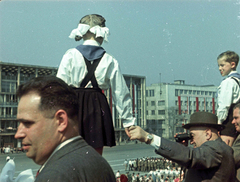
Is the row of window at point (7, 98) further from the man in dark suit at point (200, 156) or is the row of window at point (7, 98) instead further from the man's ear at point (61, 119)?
the man's ear at point (61, 119)

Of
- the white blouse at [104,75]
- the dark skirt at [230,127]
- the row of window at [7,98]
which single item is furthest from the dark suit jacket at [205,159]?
the row of window at [7,98]

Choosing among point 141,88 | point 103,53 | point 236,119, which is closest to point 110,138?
point 103,53

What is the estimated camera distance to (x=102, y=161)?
50.8 inches

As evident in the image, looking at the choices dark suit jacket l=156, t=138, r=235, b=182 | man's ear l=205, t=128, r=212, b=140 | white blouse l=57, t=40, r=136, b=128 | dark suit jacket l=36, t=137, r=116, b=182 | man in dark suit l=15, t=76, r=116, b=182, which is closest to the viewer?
dark suit jacket l=36, t=137, r=116, b=182

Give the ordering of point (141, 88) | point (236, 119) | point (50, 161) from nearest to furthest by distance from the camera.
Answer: point (50, 161), point (236, 119), point (141, 88)

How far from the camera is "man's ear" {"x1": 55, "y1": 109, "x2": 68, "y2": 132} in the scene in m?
1.27

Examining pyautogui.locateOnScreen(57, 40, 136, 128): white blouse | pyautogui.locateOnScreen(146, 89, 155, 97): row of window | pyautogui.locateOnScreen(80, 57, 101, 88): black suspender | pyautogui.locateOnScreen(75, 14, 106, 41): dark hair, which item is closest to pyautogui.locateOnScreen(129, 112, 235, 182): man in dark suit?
pyautogui.locateOnScreen(57, 40, 136, 128): white blouse

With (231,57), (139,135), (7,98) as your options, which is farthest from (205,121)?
(7,98)

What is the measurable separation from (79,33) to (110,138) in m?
0.90

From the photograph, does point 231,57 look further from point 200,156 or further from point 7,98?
point 7,98

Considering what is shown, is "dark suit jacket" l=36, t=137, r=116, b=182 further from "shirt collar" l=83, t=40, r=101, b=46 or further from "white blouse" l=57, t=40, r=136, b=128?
"shirt collar" l=83, t=40, r=101, b=46

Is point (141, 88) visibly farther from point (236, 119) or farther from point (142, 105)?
point (236, 119)

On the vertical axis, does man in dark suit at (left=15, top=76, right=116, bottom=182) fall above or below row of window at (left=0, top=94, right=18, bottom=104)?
below

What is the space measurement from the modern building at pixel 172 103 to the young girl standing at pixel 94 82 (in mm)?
43872
